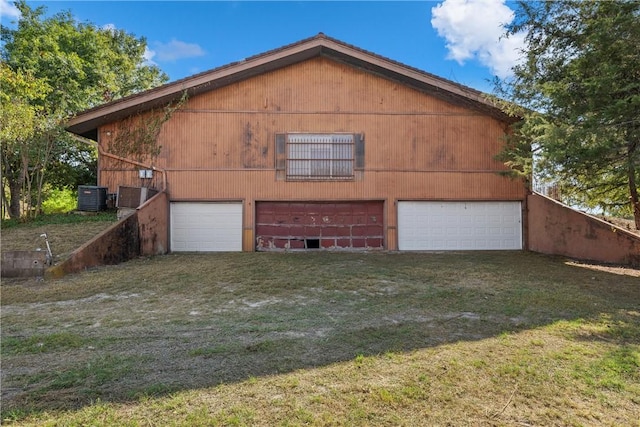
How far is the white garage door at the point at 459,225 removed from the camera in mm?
11711

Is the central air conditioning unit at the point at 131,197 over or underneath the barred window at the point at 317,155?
underneath

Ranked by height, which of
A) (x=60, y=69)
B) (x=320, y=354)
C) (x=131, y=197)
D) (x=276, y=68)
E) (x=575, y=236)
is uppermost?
(x=60, y=69)

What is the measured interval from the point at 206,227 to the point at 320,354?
9.23m

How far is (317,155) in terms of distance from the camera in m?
11.7

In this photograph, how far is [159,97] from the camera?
11.3 meters

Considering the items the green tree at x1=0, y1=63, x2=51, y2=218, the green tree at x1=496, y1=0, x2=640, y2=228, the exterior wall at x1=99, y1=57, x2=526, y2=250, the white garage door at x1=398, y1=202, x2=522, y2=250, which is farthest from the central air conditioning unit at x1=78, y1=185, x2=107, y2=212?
the green tree at x1=496, y1=0, x2=640, y2=228

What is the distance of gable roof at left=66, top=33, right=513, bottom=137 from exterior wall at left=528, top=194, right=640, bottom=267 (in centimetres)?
328

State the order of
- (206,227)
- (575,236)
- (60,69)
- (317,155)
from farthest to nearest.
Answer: (60,69), (317,155), (206,227), (575,236)

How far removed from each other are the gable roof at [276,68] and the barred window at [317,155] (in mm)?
2248

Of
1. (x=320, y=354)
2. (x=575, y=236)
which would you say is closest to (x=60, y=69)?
(x=320, y=354)

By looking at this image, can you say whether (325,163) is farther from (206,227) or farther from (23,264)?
(23,264)

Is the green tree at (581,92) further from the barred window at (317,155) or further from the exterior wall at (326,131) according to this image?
the barred window at (317,155)

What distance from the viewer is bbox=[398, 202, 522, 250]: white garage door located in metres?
11.7

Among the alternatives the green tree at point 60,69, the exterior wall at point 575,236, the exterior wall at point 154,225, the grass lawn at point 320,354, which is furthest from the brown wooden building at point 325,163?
the grass lawn at point 320,354
